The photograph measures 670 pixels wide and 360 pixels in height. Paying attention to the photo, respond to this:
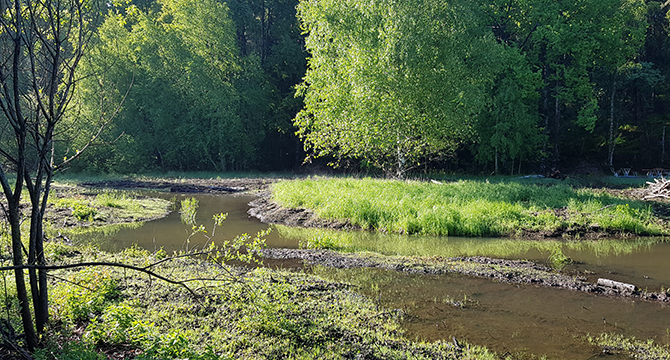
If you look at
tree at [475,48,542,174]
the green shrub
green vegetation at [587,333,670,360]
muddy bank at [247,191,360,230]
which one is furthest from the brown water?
tree at [475,48,542,174]

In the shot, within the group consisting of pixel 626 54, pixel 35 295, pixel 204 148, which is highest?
pixel 626 54

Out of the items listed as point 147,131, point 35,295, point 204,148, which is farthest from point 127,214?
point 147,131

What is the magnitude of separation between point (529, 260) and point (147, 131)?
116ft

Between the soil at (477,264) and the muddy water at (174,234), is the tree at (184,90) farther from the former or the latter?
the soil at (477,264)

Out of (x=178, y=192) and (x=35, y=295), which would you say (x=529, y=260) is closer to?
(x=35, y=295)

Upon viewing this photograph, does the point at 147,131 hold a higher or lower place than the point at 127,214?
higher

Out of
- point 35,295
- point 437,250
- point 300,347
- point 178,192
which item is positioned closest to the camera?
point 35,295

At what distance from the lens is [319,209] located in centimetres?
1662

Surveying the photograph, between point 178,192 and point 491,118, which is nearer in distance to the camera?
point 178,192

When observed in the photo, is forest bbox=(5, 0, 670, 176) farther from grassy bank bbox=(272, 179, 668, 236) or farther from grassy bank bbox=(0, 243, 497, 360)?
grassy bank bbox=(0, 243, 497, 360)

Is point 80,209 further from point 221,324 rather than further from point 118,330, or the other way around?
point 118,330

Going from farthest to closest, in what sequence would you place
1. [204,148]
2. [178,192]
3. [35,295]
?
[204,148]
[178,192]
[35,295]

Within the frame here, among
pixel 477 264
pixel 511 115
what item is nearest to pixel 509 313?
pixel 477 264

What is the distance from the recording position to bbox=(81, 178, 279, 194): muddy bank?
26808mm
